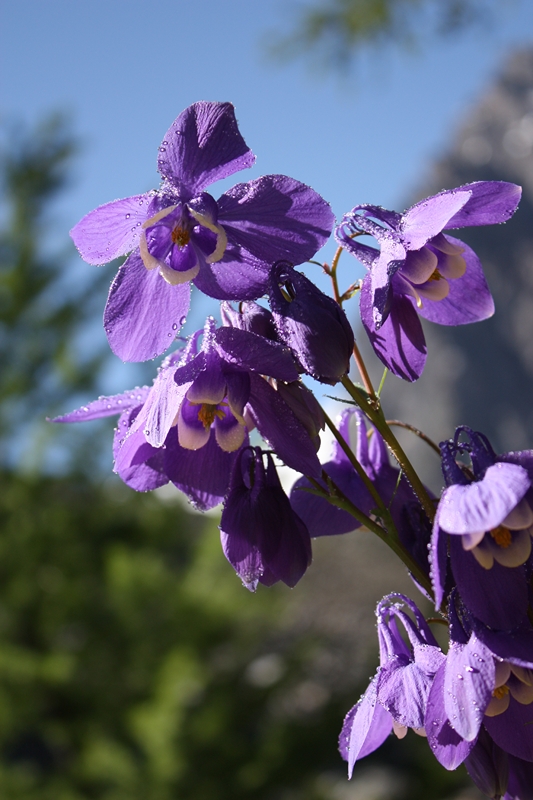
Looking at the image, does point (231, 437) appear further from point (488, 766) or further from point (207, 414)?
point (488, 766)

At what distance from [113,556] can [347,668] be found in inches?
99.6

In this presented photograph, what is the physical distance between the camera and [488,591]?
423 mm

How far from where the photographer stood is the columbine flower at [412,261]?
18.5 inches

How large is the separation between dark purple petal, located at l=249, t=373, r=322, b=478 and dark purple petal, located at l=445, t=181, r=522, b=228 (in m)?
0.17

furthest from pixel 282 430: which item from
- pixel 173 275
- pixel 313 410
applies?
pixel 173 275

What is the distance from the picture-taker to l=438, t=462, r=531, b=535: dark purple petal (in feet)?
1.24

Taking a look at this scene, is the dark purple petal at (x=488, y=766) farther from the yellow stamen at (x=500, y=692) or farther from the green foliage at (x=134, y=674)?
the green foliage at (x=134, y=674)

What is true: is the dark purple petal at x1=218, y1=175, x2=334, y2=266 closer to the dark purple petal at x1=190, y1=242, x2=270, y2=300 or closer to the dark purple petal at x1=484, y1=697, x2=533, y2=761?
the dark purple petal at x1=190, y1=242, x2=270, y2=300

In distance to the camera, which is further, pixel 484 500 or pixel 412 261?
pixel 412 261

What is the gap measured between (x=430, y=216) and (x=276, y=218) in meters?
0.10

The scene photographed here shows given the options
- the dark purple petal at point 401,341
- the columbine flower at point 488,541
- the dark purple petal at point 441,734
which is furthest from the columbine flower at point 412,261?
the dark purple petal at point 441,734

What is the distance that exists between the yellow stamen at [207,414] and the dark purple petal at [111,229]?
128mm

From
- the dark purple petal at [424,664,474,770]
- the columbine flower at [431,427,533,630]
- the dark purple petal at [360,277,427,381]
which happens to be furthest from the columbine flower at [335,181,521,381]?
the dark purple petal at [424,664,474,770]

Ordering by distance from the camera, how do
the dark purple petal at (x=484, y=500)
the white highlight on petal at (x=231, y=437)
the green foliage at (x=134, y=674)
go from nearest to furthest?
1. the dark purple petal at (x=484, y=500)
2. the white highlight on petal at (x=231, y=437)
3. the green foliage at (x=134, y=674)
